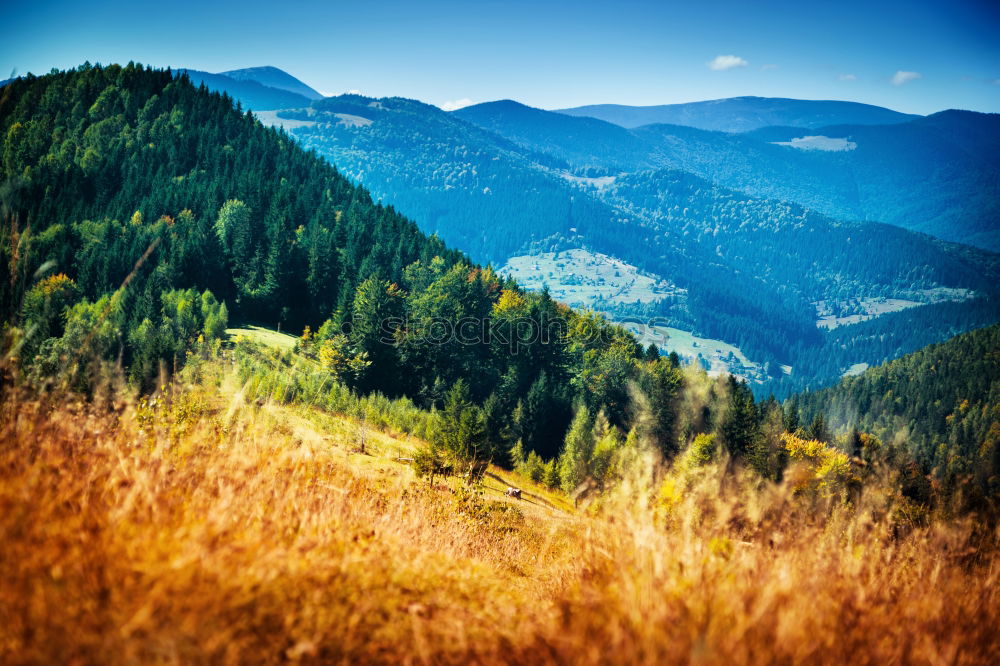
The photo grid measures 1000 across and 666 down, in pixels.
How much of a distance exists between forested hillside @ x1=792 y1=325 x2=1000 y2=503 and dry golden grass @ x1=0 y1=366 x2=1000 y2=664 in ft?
562

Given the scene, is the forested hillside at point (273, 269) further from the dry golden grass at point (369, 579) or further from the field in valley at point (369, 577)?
the dry golden grass at point (369, 579)

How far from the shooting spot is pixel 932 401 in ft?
578

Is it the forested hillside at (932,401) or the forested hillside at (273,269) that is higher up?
the forested hillside at (273,269)

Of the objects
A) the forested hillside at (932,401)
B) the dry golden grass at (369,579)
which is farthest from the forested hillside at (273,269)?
the forested hillside at (932,401)

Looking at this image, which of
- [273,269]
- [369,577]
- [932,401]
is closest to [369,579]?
[369,577]

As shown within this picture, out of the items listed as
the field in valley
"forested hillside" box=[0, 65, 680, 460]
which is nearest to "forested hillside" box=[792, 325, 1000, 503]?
"forested hillside" box=[0, 65, 680, 460]

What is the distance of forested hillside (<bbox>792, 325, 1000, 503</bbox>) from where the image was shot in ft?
508

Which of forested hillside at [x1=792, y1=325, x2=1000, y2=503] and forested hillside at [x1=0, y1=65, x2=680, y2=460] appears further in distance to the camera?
forested hillside at [x1=792, y1=325, x2=1000, y2=503]

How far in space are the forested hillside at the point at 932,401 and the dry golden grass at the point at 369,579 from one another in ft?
562

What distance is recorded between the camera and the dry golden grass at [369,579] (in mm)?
3070

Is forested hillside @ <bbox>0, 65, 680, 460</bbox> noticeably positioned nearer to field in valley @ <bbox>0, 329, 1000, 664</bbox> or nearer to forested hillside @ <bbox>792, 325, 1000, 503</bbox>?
field in valley @ <bbox>0, 329, 1000, 664</bbox>

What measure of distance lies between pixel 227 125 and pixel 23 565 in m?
149

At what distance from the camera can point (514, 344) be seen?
249 ft

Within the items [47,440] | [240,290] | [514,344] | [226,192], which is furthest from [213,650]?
[226,192]
